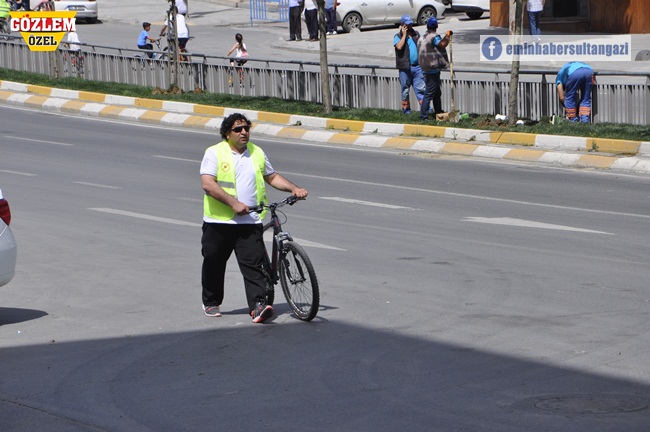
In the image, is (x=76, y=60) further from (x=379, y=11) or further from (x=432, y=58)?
(x=432, y=58)

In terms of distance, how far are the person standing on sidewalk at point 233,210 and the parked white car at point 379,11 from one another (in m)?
31.6

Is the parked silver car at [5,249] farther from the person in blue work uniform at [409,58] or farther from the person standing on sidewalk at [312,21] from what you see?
the person standing on sidewalk at [312,21]

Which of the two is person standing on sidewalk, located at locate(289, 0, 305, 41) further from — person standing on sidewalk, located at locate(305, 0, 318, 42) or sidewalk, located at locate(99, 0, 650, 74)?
sidewalk, located at locate(99, 0, 650, 74)

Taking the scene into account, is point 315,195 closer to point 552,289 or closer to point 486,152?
point 486,152

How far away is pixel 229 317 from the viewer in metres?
9.14

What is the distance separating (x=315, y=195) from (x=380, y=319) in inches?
291

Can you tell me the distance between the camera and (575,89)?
20891 millimetres

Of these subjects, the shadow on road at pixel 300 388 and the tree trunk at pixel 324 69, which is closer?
the shadow on road at pixel 300 388

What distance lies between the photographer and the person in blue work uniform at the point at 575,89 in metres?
20.5

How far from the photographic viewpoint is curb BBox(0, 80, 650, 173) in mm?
18984

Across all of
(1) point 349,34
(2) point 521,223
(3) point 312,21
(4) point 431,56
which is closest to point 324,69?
(4) point 431,56

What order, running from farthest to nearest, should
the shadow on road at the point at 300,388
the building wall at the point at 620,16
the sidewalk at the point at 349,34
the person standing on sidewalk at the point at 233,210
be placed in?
the building wall at the point at 620,16
the sidewalk at the point at 349,34
the person standing on sidewalk at the point at 233,210
the shadow on road at the point at 300,388

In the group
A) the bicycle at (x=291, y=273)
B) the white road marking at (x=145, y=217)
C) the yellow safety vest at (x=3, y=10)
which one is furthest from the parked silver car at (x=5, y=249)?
the yellow safety vest at (x=3, y=10)

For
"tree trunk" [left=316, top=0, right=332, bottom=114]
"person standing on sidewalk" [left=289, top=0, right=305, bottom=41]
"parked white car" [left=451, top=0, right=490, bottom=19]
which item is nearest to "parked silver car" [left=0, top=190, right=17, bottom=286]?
"tree trunk" [left=316, top=0, right=332, bottom=114]
